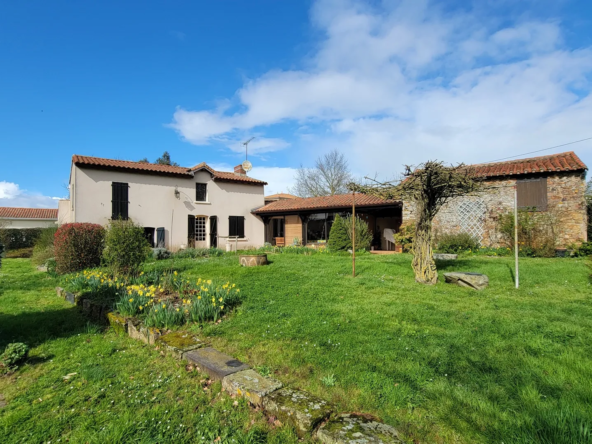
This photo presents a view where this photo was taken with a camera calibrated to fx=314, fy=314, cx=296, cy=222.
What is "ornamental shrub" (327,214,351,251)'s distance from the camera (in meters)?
14.8

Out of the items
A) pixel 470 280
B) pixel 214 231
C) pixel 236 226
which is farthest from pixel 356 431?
pixel 236 226

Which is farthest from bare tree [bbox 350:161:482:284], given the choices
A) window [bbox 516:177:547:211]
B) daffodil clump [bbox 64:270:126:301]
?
window [bbox 516:177:547:211]

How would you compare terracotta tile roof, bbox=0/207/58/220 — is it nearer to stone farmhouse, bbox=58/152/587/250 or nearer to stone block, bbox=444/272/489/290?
stone farmhouse, bbox=58/152/587/250

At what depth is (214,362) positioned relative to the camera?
3307mm

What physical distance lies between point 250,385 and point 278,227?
66.2 feet

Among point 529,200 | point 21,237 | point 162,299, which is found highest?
point 529,200

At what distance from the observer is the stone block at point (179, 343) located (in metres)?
3.72

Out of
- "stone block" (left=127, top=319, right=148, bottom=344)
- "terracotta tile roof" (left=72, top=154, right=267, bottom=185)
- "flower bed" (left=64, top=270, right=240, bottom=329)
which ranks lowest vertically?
"stone block" (left=127, top=319, right=148, bottom=344)

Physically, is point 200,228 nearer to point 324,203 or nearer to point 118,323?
point 324,203

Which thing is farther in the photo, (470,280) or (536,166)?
(536,166)

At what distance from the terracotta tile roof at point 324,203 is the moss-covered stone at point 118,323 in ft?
42.6

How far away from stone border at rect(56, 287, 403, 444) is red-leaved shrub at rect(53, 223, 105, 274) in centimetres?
810

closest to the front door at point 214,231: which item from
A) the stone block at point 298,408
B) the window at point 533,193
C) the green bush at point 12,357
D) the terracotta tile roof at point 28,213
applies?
the window at point 533,193

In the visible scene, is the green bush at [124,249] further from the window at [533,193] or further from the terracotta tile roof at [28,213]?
the terracotta tile roof at [28,213]
